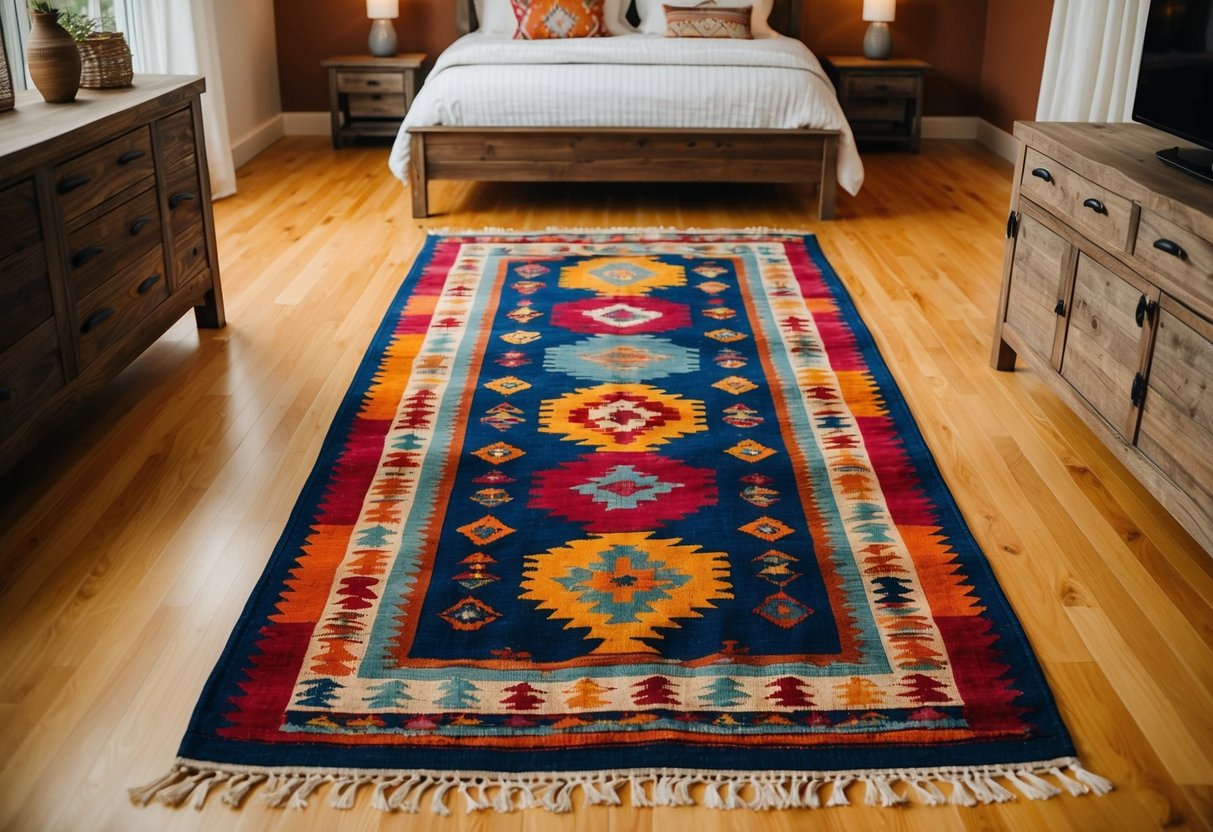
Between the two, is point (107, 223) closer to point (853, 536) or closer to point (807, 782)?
point (853, 536)

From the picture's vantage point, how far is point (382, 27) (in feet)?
20.5

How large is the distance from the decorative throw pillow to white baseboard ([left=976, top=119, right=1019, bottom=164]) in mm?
1463

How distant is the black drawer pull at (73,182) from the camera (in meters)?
2.67

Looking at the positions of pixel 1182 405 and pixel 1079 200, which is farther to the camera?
pixel 1079 200

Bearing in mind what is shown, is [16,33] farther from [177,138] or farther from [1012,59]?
[1012,59]

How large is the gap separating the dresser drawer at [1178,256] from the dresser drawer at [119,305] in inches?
94.2

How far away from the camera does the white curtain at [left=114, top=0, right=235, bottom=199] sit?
4941mm

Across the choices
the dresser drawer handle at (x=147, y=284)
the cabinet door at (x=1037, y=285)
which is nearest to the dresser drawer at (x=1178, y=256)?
the cabinet door at (x=1037, y=285)

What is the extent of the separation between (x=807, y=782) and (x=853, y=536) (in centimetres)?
77

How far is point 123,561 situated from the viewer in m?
2.36

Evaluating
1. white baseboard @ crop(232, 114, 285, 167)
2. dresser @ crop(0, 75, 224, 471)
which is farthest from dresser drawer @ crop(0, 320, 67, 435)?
white baseboard @ crop(232, 114, 285, 167)

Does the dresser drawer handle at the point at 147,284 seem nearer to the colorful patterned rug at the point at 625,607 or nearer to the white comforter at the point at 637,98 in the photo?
the colorful patterned rug at the point at 625,607

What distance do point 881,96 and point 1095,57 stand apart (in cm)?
163

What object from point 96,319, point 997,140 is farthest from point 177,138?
point 997,140
